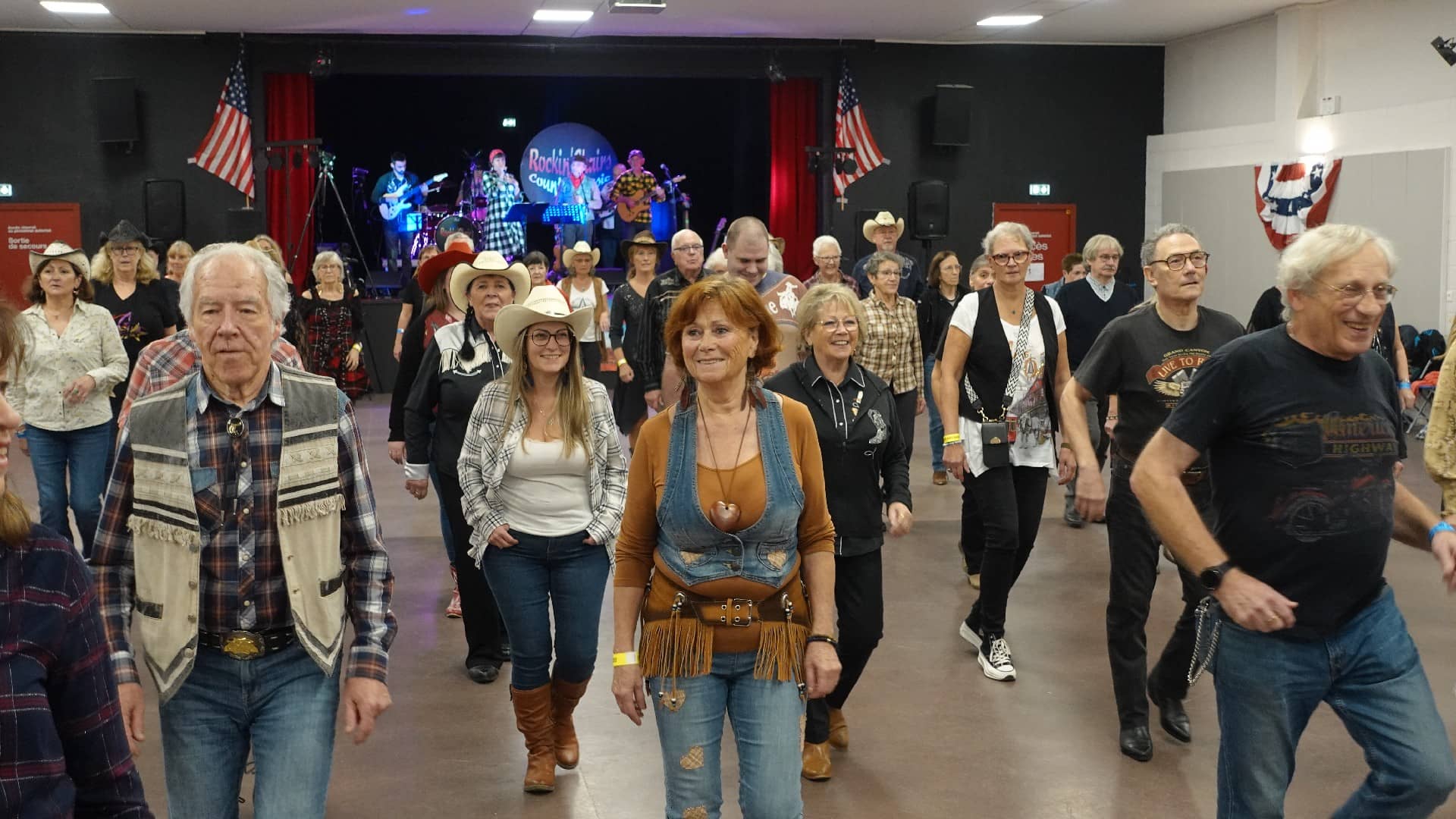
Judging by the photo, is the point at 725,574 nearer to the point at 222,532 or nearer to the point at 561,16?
the point at 222,532

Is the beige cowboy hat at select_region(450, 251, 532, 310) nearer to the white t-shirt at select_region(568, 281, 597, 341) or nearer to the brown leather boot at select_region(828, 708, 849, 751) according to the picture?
the brown leather boot at select_region(828, 708, 849, 751)

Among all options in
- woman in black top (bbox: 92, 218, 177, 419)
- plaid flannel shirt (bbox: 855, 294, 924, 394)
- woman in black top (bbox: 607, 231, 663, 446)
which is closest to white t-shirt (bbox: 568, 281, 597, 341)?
woman in black top (bbox: 607, 231, 663, 446)

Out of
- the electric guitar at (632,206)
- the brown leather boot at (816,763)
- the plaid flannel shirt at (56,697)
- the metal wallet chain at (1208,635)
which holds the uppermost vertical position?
the electric guitar at (632,206)

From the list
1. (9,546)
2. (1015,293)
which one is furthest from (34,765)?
(1015,293)

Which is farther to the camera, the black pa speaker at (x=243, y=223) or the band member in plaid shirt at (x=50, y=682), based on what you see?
the black pa speaker at (x=243, y=223)

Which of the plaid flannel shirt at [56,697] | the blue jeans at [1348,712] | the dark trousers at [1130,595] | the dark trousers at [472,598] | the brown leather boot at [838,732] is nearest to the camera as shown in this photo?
the plaid flannel shirt at [56,697]

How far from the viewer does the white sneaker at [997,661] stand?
5.19 meters

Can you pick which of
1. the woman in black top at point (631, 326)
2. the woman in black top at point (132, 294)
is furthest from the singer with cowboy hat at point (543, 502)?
the woman in black top at point (132, 294)

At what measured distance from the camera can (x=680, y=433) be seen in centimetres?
286

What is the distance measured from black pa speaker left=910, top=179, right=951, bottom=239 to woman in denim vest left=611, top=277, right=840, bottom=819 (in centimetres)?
1354

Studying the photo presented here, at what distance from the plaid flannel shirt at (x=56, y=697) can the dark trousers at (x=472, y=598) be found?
305 centimetres

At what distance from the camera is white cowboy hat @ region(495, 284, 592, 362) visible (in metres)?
4.06

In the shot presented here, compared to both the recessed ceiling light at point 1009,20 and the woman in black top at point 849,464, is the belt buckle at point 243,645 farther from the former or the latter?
the recessed ceiling light at point 1009,20

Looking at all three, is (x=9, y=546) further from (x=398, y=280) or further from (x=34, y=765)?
(x=398, y=280)
